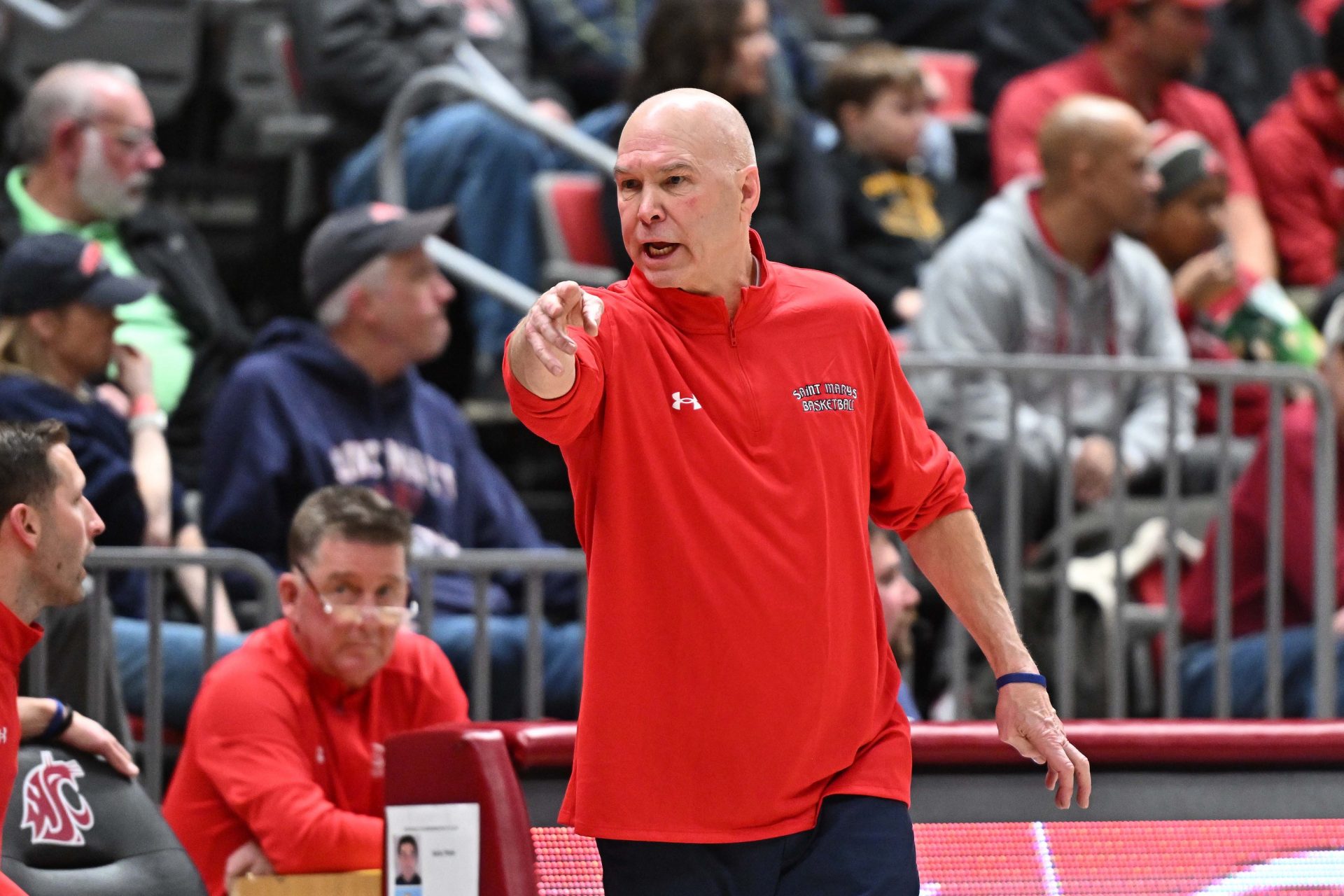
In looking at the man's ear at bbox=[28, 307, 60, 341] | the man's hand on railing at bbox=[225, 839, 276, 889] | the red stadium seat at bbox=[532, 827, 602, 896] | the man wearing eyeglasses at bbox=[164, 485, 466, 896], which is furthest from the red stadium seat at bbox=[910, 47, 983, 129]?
the red stadium seat at bbox=[532, 827, 602, 896]

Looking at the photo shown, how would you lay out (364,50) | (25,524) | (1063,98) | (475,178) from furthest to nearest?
(1063,98)
(364,50)
(475,178)
(25,524)

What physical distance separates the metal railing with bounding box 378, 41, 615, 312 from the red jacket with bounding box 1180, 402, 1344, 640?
2.39m

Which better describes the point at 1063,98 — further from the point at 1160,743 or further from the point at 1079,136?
the point at 1160,743

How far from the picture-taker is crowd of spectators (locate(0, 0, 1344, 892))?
543cm

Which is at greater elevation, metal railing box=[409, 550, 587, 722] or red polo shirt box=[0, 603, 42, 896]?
red polo shirt box=[0, 603, 42, 896]

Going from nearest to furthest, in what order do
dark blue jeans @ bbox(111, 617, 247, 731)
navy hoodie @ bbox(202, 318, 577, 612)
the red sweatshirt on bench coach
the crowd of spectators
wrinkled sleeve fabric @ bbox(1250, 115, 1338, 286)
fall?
1. the red sweatshirt on bench coach
2. dark blue jeans @ bbox(111, 617, 247, 731)
3. the crowd of spectators
4. navy hoodie @ bbox(202, 318, 577, 612)
5. wrinkled sleeve fabric @ bbox(1250, 115, 1338, 286)

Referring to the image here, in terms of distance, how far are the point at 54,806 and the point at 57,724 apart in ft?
0.49

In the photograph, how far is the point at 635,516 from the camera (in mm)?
2957

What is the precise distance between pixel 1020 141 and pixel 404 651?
16.0 ft

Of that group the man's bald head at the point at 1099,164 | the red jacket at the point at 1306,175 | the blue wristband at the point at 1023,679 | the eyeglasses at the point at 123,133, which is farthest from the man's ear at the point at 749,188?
the red jacket at the point at 1306,175

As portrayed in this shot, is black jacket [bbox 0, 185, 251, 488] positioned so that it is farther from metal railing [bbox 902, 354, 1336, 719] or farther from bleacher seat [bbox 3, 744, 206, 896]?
bleacher seat [bbox 3, 744, 206, 896]

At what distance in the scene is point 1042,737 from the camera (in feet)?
10.3

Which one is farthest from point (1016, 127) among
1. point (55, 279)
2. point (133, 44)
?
point (55, 279)

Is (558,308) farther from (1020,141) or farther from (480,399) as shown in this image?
(1020,141)
